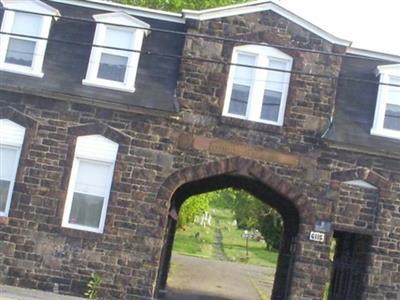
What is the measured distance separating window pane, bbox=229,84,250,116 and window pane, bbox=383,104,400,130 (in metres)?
3.75

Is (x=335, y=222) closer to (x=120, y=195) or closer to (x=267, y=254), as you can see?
(x=120, y=195)

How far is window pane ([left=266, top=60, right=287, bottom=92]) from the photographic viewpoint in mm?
17688

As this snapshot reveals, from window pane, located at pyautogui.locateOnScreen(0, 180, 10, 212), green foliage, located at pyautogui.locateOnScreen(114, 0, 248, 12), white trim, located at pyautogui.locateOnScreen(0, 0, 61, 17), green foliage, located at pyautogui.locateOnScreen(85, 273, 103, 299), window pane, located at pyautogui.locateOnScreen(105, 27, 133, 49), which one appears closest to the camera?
green foliage, located at pyautogui.locateOnScreen(85, 273, 103, 299)

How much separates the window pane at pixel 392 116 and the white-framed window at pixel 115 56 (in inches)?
267

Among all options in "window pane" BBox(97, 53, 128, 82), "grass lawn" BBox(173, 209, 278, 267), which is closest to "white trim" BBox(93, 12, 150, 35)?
"window pane" BBox(97, 53, 128, 82)

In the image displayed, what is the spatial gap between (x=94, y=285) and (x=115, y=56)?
6062mm

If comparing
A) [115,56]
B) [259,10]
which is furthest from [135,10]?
[259,10]

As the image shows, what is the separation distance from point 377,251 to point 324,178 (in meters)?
2.29

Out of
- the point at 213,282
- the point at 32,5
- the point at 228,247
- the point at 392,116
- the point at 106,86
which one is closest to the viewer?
the point at 106,86

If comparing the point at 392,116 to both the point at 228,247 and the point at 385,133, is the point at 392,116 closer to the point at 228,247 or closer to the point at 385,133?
the point at 385,133

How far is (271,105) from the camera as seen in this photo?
1767 cm

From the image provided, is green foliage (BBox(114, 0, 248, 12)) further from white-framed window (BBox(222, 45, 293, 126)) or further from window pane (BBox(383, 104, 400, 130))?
window pane (BBox(383, 104, 400, 130))

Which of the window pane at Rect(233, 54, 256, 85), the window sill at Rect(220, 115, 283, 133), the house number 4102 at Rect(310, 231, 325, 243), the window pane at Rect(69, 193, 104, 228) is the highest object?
the window pane at Rect(233, 54, 256, 85)

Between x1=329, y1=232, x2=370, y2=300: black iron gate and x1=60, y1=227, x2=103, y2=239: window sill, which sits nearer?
x1=60, y1=227, x2=103, y2=239: window sill
